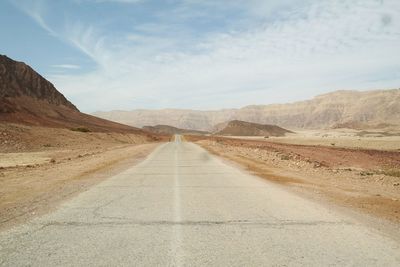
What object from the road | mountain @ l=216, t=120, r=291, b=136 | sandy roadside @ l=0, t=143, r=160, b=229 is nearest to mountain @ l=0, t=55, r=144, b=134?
mountain @ l=216, t=120, r=291, b=136

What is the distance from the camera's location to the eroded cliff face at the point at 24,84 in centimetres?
10444

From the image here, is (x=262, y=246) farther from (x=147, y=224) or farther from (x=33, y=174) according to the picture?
(x=33, y=174)

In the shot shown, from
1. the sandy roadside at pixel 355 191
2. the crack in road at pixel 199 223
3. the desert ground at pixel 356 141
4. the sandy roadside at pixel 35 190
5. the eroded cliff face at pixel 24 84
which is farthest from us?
the eroded cliff face at pixel 24 84

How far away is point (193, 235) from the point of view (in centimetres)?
766

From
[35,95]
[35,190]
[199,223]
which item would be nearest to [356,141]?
[35,190]

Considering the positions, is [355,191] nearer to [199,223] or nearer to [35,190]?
[199,223]

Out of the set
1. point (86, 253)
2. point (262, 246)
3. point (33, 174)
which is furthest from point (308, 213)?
point (33, 174)

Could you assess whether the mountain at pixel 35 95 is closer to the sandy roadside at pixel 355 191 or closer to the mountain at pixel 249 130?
the mountain at pixel 249 130

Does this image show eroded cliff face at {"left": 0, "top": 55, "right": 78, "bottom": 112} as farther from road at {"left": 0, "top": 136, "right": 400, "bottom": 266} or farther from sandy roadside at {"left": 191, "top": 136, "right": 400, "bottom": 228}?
road at {"left": 0, "top": 136, "right": 400, "bottom": 266}

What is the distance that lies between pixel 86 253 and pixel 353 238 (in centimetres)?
442

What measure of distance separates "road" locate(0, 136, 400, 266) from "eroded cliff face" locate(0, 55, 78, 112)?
322 feet

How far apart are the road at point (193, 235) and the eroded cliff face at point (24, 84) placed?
322 feet

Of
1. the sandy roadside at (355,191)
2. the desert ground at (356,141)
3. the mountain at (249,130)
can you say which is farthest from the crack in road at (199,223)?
the mountain at (249,130)

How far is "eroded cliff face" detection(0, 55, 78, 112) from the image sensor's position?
104438 mm
